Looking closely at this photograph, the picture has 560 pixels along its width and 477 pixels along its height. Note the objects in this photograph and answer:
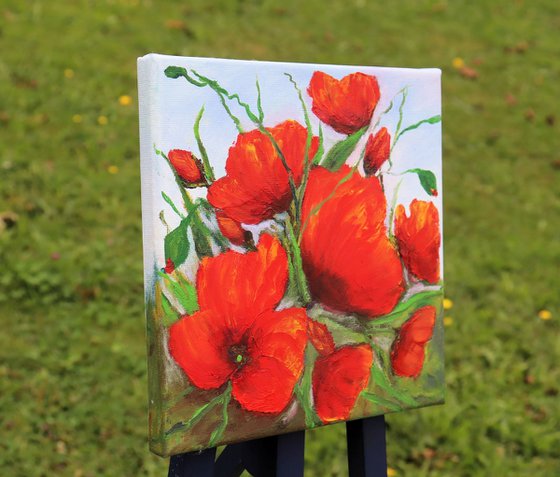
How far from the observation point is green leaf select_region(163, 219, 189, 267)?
1339 millimetres

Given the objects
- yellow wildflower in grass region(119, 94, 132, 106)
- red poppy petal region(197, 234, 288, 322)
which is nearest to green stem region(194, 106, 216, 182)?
red poppy petal region(197, 234, 288, 322)

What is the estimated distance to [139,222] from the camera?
314 centimetres

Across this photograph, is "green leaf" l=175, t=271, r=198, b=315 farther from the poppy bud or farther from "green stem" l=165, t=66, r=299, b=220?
"green stem" l=165, t=66, r=299, b=220

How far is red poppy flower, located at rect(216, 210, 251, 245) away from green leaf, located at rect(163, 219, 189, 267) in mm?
75

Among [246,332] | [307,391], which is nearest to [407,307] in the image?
[307,391]

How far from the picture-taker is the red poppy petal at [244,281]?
4.56ft

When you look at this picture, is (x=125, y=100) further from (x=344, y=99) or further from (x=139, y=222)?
(x=344, y=99)

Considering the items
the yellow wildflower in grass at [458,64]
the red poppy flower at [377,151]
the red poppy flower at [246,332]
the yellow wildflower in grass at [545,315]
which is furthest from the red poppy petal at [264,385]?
the yellow wildflower in grass at [458,64]

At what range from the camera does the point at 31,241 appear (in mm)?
2961

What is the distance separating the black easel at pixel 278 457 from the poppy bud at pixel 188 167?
1.64ft

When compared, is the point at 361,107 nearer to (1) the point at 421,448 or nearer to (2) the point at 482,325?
(1) the point at 421,448

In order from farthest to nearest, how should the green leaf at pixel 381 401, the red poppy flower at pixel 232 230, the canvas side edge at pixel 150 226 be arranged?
the green leaf at pixel 381 401, the red poppy flower at pixel 232 230, the canvas side edge at pixel 150 226

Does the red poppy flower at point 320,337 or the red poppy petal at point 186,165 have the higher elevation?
the red poppy petal at point 186,165

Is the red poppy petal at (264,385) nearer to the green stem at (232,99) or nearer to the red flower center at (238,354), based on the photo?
the red flower center at (238,354)
